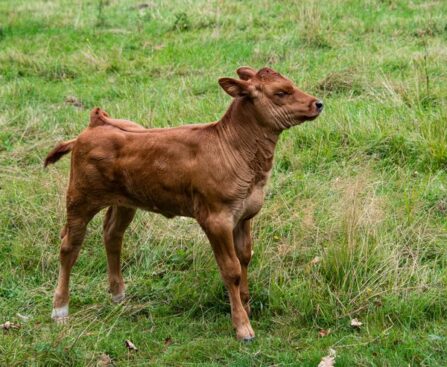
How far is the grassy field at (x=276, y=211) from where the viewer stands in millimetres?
5926

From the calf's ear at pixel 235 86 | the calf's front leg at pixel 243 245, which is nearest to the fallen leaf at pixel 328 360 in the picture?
the calf's front leg at pixel 243 245

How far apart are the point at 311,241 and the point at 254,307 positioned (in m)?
0.83

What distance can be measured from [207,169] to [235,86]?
0.59 meters

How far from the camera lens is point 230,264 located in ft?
19.2

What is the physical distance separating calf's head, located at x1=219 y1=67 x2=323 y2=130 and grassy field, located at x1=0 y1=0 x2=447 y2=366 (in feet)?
3.86

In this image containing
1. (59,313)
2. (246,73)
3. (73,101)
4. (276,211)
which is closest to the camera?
(246,73)

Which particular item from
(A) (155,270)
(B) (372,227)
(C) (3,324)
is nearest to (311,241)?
(B) (372,227)

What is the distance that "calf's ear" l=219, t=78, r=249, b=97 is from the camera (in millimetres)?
5746

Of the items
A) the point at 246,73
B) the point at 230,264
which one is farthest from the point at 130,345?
the point at 246,73

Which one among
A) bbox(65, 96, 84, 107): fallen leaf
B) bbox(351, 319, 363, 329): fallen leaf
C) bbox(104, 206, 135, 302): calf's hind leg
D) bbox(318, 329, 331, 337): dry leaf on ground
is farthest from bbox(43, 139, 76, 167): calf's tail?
bbox(65, 96, 84, 107): fallen leaf

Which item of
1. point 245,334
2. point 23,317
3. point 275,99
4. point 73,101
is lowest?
point 23,317

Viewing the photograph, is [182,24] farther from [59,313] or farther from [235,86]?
[235,86]

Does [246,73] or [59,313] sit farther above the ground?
[246,73]

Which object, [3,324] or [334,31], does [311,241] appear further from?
[334,31]
